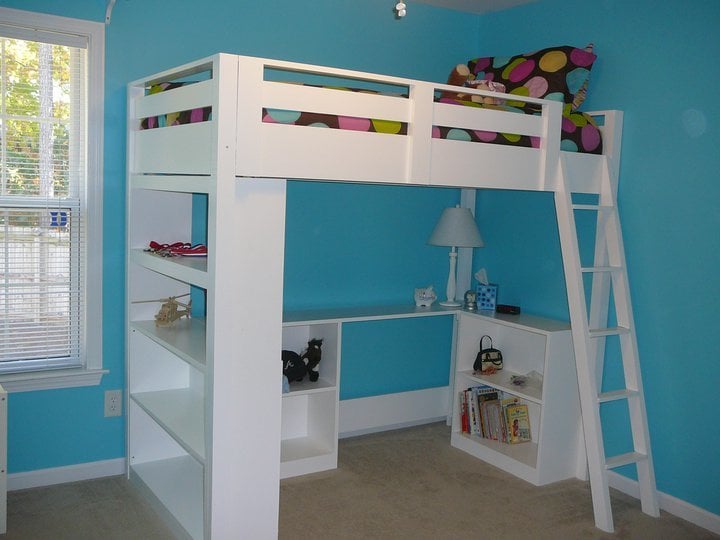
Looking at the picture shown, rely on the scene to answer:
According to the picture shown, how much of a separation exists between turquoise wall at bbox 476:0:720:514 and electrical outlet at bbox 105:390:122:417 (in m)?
2.21

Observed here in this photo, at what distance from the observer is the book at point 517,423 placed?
3.47m

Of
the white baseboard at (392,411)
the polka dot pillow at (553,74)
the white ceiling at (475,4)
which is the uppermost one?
the white ceiling at (475,4)

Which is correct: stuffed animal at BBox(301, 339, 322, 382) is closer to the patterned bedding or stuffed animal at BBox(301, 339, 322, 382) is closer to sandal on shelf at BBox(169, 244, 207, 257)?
sandal on shelf at BBox(169, 244, 207, 257)

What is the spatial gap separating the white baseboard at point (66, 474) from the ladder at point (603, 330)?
2034mm

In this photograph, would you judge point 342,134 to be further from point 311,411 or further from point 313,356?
point 311,411

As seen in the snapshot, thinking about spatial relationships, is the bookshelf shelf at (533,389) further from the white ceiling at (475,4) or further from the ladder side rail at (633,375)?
the white ceiling at (475,4)

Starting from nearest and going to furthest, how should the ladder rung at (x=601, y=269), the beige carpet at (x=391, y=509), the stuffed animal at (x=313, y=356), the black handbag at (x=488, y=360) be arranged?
1. the beige carpet at (x=391, y=509)
2. the ladder rung at (x=601, y=269)
3. the stuffed animal at (x=313, y=356)
4. the black handbag at (x=488, y=360)

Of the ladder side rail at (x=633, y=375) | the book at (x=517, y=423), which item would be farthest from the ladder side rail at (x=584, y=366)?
the book at (x=517, y=423)

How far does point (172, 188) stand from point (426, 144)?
0.92m

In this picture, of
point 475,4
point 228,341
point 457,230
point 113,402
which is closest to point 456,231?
point 457,230

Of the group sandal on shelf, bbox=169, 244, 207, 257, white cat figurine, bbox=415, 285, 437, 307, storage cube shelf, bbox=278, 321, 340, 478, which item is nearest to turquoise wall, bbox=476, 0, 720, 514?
white cat figurine, bbox=415, 285, 437, 307

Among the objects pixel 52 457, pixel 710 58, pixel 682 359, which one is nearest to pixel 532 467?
pixel 682 359

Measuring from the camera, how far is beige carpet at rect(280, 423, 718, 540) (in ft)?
8.94

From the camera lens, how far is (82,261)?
2.99 metres
